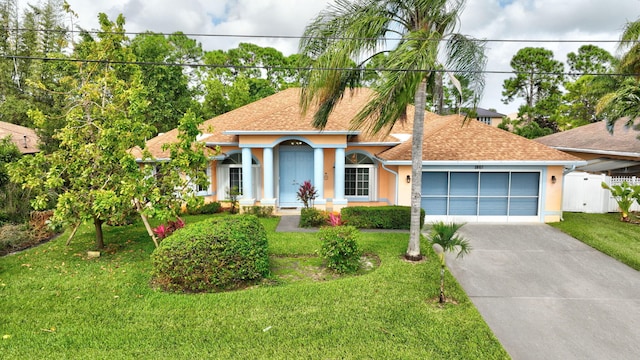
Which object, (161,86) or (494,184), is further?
(161,86)

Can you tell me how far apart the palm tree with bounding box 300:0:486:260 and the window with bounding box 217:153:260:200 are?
828 centimetres

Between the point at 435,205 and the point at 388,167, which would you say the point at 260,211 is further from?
the point at 435,205

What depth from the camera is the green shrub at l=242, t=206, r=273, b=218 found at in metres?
15.0

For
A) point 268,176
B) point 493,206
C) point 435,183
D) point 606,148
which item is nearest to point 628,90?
point 493,206

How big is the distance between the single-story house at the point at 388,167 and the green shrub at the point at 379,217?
1320mm

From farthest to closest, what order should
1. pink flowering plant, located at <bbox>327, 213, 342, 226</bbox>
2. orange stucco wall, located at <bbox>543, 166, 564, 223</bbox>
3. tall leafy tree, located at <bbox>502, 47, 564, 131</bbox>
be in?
tall leafy tree, located at <bbox>502, 47, 564, 131</bbox>
orange stucco wall, located at <bbox>543, 166, 564, 223</bbox>
pink flowering plant, located at <bbox>327, 213, 342, 226</bbox>

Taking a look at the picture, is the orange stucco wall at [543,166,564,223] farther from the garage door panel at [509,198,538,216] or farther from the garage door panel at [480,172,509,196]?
the garage door panel at [480,172,509,196]

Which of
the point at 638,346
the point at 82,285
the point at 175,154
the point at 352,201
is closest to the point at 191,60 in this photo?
the point at 352,201

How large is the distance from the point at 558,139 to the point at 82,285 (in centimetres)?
2903

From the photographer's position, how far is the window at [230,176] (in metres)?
16.9

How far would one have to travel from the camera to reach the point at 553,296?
24.2ft

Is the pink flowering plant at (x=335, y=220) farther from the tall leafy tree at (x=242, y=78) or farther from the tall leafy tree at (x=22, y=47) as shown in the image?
the tall leafy tree at (x=22, y=47)

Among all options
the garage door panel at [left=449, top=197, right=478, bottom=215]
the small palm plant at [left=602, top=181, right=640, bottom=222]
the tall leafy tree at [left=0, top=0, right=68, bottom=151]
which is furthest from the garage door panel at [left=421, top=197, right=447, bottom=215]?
the tall leafy tree at [left=0, top=0, right=68, bottom=151]

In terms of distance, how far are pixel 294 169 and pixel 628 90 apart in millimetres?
13795
